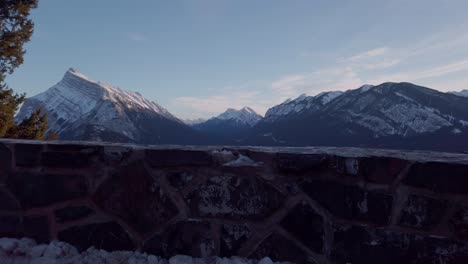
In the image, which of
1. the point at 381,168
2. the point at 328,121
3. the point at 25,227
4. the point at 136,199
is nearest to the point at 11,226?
the point at 25,227

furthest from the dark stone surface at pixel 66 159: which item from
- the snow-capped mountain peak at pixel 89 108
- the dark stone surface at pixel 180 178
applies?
the snow-capped mountain peak at pixel 89 108

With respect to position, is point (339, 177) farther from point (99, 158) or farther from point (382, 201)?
point (99, 158)

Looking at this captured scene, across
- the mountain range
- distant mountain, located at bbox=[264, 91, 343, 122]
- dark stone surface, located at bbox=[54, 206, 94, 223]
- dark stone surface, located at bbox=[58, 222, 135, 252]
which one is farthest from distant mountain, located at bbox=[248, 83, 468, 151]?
dark stone surface, located at bbox=[54, 206, 94, 223]

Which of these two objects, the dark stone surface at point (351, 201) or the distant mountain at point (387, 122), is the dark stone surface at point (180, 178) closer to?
the dark stone surface at point (351, 201)

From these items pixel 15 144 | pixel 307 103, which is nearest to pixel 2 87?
pixel 15 144

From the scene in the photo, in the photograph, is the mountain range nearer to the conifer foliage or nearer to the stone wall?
the conifer foliage

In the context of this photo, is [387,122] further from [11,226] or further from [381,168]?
[11,226]
